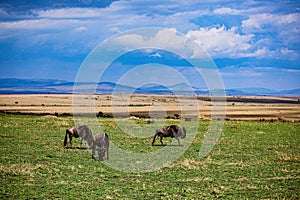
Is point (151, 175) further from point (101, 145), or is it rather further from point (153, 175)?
point (101, 145)

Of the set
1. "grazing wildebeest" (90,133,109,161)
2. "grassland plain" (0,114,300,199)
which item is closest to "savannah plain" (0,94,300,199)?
"grassland plain" (0,114,300,199)

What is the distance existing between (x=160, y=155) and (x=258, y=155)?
20.6ft

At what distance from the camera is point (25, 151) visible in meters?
25.7

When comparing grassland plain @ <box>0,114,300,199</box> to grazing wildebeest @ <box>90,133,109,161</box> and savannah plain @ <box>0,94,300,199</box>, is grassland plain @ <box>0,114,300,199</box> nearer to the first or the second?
savannah plain @ <box>0,94,300,199</box>

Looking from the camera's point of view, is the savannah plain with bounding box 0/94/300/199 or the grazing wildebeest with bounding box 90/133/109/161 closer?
the savannah plain with bounding box 0/94/300/199

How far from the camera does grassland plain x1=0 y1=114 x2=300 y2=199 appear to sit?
51.6 feet

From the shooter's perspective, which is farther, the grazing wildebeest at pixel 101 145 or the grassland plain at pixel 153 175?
the grazing wildebeest at pixel 101 145

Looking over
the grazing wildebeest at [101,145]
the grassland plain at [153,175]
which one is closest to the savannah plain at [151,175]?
the grassland plain at [153,175]

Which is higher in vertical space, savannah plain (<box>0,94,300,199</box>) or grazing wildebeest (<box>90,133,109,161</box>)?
grazing wildebeest (<box>90,133,109,161</box>)

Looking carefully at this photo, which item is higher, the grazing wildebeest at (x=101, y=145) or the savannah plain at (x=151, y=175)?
the grazing wildebeest at (x=101, y=145)

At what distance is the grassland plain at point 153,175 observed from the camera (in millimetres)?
15719

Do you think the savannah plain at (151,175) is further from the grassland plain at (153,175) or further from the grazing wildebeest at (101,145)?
the grazing wildebeest at (101,145)

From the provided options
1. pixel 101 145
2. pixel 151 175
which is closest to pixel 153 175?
pixel 151 175

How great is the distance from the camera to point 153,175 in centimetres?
1938
